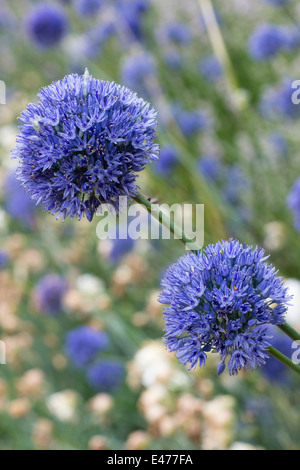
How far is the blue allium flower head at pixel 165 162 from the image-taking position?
319cm

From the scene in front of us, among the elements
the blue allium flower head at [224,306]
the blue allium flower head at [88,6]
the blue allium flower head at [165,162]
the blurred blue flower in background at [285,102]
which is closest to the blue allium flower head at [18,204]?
the blue allium flower head at [165,162]

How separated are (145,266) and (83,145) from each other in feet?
6.49

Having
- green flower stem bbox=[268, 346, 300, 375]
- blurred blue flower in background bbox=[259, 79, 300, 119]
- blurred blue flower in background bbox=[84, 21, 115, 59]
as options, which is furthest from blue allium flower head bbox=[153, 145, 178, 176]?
green flower stem bbox=[268, 346, 300, 375]

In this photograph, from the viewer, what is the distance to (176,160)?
10.5ft

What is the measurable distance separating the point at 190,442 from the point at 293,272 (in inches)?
51.2

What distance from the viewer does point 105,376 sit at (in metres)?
2.56

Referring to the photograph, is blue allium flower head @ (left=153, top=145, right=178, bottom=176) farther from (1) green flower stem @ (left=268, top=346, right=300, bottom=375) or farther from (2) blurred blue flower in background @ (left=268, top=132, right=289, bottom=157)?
(1) green flower stem @ (left=268, top=346, right=300, bottom=375)

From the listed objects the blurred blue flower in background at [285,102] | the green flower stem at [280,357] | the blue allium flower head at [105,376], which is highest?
the blurred blue flower in background at [285,102]

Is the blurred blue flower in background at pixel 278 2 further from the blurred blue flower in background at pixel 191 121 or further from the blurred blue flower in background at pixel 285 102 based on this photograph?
the blurred blue flower in background at pixel 191 121

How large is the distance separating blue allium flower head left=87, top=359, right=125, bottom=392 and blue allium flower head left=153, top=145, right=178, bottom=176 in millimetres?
1234

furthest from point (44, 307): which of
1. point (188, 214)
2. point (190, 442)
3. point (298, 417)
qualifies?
point (298, 417)

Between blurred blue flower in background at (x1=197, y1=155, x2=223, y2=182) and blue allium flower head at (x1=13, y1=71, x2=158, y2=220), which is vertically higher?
blurred blue flower in background at (x1=197, y1=155, x2=223, y2=182)

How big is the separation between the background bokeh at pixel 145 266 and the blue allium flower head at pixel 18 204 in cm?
1

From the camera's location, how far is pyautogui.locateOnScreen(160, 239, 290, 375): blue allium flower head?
0.94 metres
